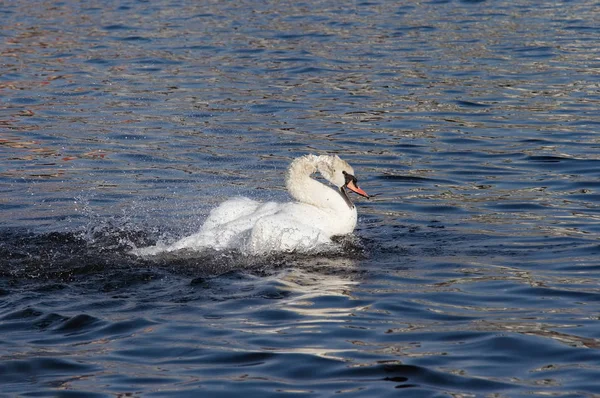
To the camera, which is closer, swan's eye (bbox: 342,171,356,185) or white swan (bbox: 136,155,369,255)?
white swan (bbox: 136,155,369,255)

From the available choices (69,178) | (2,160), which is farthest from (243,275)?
(2,160)

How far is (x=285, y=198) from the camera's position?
12125 mm

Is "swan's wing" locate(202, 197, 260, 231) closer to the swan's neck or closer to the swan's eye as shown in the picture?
the swan's neck

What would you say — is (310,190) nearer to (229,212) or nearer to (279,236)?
(229,212)

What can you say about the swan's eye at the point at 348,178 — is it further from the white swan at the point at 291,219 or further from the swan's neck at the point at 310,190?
the swan's neck at the point at 310,190

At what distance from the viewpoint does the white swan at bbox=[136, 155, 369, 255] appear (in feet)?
31.0

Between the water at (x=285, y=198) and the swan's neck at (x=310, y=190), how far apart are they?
1.48 feet

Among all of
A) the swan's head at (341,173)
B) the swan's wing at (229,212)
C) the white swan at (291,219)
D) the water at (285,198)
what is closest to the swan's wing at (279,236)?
the white swan at (291,219)

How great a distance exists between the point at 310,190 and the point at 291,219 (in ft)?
2.62

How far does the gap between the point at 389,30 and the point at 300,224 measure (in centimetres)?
1305

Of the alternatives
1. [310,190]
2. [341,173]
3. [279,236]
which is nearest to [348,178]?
[341,173]

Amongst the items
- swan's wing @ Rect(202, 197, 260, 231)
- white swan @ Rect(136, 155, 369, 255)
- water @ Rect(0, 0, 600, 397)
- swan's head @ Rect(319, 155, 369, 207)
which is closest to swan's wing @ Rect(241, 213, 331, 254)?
white swan @ Rect(136, 155, 369, 255)

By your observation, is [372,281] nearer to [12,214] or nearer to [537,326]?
[537,326]

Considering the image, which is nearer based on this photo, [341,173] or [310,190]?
[310,190]
